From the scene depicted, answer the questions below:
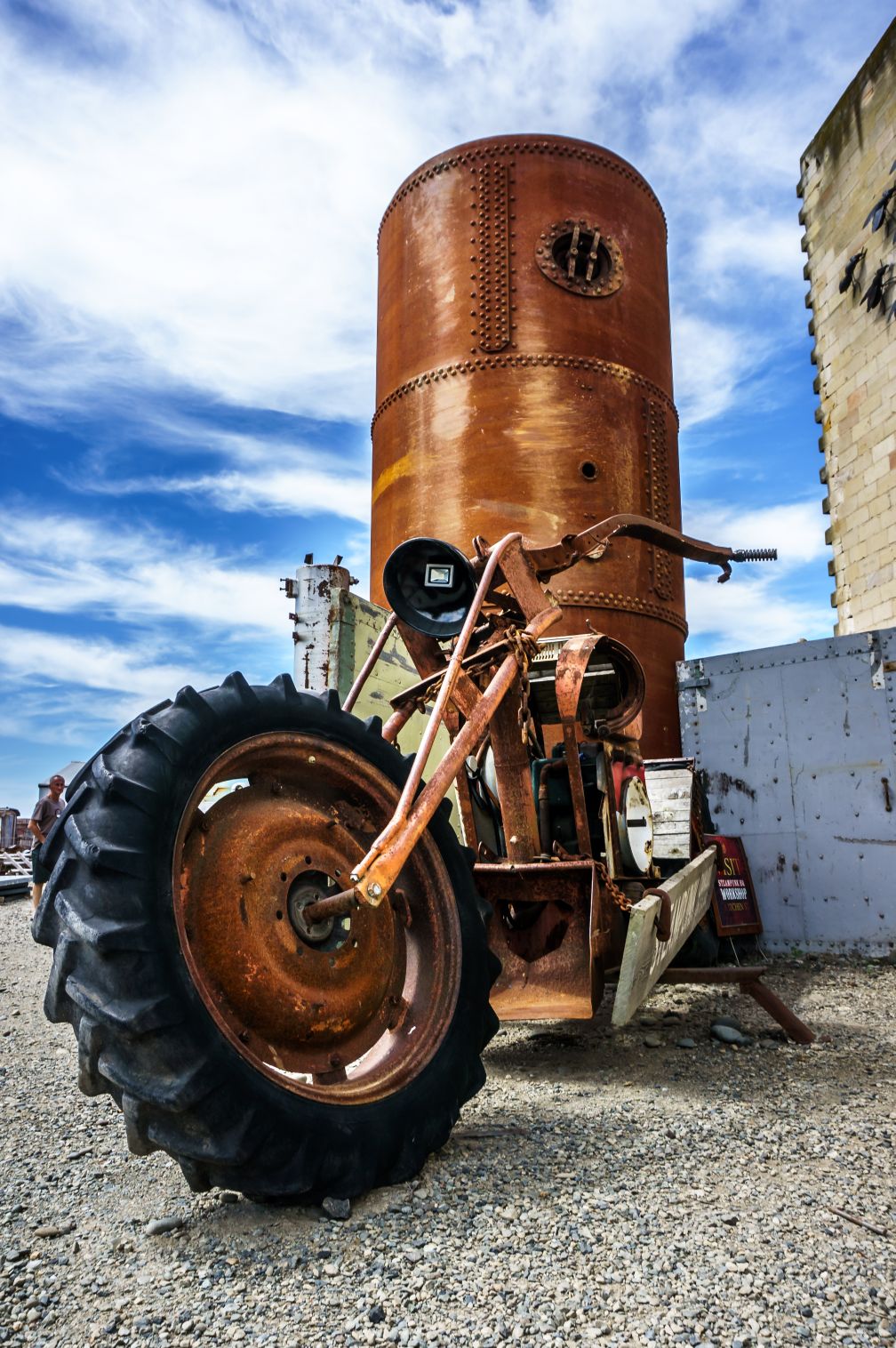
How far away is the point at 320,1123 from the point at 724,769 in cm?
660

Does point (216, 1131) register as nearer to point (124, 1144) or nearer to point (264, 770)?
point (264, 770)

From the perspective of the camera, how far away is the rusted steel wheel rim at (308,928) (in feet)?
7.86

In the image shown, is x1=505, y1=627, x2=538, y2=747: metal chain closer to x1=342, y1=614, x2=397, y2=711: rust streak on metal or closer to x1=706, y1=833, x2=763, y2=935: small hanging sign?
x1=342, y1=614, x2=397, y2=711: rust streak on metal

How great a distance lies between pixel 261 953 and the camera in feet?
8.02

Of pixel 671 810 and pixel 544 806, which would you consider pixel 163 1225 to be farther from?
pixel 671 810

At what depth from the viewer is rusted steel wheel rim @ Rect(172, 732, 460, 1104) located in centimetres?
239

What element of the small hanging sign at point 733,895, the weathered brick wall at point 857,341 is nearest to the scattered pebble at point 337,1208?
the small hanging sign at point 733,895

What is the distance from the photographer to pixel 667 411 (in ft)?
34.8

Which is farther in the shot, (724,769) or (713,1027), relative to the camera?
(724,769)

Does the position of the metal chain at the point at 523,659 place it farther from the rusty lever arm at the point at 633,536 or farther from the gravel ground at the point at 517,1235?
the gravel ground at the point at 517,1235

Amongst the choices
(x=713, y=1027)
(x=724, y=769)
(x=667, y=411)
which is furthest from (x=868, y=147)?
(x=713, y=1027)

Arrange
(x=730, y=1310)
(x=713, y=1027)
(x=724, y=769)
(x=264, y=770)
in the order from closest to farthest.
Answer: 1. (x=730, y=1310)
2. (x=264, y=770)
3. (x=713, y=1027)
4. (x=724, y=769)

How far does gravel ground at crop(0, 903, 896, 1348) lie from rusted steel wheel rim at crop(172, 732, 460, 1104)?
378mm

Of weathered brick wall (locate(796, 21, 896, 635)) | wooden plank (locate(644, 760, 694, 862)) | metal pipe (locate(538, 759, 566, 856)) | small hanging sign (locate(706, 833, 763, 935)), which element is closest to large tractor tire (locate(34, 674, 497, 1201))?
metal pipe (locate(538, 759, 566, 856))
